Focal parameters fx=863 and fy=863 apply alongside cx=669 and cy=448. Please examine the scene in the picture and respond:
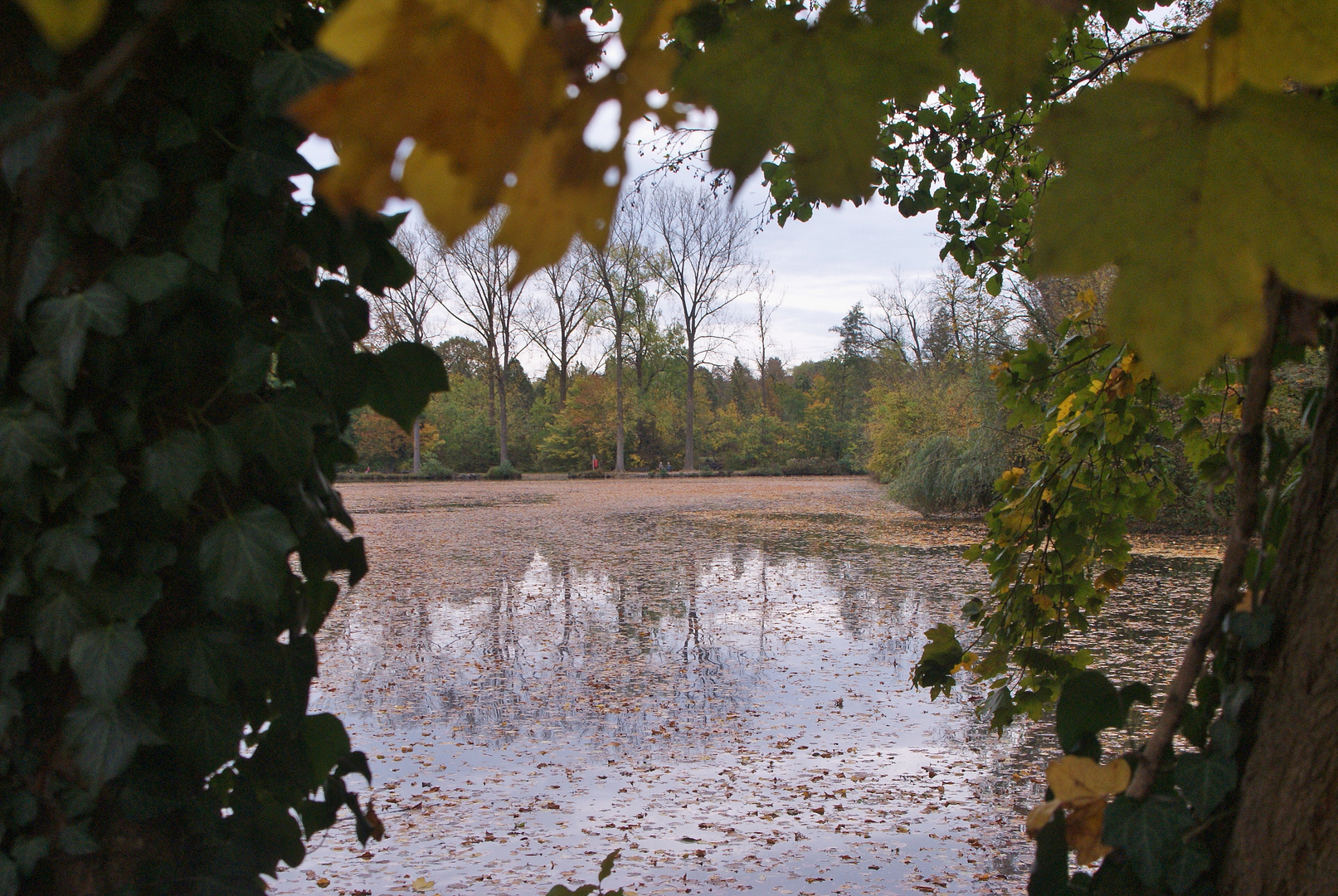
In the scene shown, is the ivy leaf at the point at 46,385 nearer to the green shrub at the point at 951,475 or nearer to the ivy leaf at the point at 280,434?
the ivy leaf at the point at 280,434

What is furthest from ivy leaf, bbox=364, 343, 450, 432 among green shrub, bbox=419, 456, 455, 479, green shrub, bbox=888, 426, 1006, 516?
green shrub, bbox=419, 456, 455, 479

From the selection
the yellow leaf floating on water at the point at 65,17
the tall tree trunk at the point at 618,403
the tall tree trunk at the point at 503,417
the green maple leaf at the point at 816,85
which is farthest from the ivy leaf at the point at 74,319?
the tall tree trunk at the point at 503,417

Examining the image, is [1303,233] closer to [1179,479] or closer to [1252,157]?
[1252,157]

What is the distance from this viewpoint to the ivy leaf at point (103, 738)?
101 centimetres

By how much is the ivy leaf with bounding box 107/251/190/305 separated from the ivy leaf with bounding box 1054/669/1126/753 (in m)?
1.16

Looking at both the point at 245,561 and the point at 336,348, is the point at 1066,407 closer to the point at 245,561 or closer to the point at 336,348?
the point at 336,348

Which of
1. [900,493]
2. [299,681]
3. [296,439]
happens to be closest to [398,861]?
[299,681]

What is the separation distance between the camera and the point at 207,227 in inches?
41.0

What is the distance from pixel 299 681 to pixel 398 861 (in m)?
2.80

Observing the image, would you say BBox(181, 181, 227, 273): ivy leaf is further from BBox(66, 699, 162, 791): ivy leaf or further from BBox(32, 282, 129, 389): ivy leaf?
BBox(66, 699, 162, 791): ivy leaf

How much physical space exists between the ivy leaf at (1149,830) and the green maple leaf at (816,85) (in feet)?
2.59

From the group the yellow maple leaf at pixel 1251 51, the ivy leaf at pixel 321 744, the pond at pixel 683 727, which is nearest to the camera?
the yellow maple leaf at pixel 1251 51

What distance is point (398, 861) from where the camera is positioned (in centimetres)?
354

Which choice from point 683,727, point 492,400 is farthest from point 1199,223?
point 492,400
